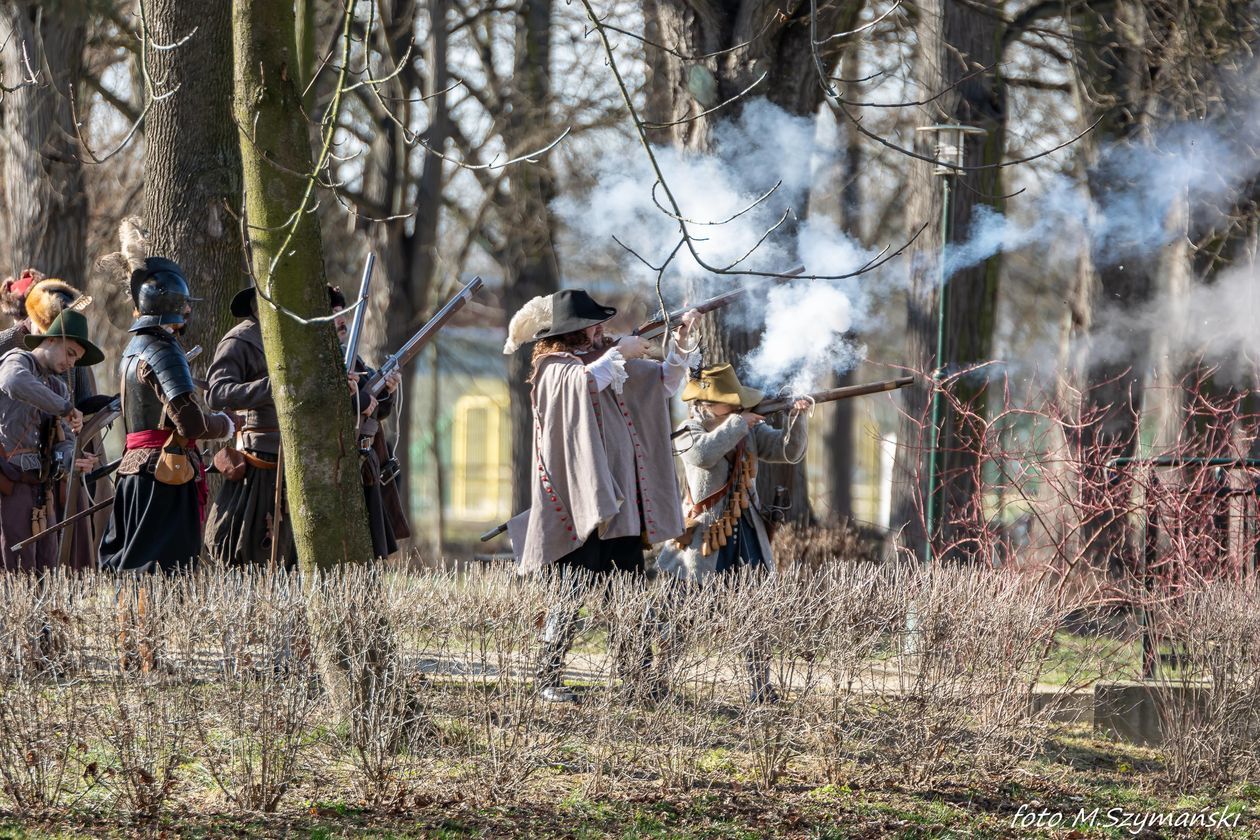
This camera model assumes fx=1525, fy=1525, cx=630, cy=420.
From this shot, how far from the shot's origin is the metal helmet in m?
7.49

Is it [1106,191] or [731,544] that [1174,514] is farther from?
[1106,191]

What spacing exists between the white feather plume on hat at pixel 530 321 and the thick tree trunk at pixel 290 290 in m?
1.42

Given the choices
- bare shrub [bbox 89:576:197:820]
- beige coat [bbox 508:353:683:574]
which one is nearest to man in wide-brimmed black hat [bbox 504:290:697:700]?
beige coat [bbox 508:353:683:574]

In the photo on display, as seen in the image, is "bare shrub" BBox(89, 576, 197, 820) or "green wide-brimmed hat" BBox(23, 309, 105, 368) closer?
"bare shrub" BBox(89, 576, 197, 820)

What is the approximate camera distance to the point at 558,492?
24.2 feet

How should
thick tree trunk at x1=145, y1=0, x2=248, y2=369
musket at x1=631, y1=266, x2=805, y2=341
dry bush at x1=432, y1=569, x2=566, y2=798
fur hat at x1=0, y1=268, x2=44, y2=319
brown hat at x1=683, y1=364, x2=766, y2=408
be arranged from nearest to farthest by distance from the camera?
dry bush at x1=432, y1=569, x2=566, y2=798
musket at x1=631, y1=266, x2=805, y2=341
brown hat at x1=683, y1=364, x2=766, y2=408
fur hat at x1=0, y1=268, x2=44, y2=319
thick tree trunk at x1=145, y1=0, x2=248, y2=369

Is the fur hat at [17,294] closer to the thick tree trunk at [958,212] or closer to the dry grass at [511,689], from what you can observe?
the dry grass at [511,689]

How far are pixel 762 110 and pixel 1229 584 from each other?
454 centimetres

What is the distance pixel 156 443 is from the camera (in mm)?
7609

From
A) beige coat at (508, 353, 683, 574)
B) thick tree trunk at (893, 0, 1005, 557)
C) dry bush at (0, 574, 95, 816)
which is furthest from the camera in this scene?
thick tree trunk at (893, 0, 1005, 557)

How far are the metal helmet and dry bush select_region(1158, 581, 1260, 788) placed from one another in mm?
4962

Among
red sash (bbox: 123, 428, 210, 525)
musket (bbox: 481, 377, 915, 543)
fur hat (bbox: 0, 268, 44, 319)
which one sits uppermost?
fur hat (bbox: 0, 268, 44, 319)

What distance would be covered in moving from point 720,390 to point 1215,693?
9.06 ft

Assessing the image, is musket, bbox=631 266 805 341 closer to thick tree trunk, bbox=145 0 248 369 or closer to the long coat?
the long coat
